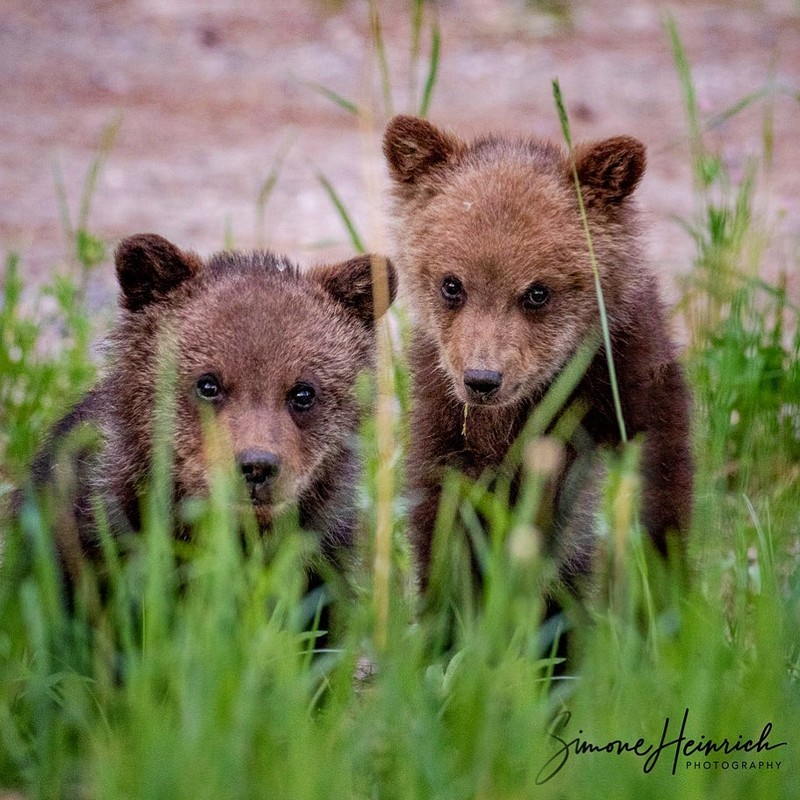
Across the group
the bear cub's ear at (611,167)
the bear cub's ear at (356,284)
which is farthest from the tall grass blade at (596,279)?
the bear cub's ear at (356,284)

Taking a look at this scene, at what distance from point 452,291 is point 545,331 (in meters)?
0.39

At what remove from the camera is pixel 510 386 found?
4.84 metres

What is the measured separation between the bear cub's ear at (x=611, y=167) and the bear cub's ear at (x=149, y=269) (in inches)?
57.0

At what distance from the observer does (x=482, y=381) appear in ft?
15.5

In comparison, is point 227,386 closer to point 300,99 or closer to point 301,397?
point 301,397

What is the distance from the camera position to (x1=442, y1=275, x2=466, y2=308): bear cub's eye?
5.12 metres

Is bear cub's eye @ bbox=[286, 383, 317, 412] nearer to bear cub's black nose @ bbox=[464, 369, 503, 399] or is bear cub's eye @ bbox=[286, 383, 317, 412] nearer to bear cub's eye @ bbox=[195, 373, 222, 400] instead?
bear cub's eye @ bbox=[195, 373, 222, 400]

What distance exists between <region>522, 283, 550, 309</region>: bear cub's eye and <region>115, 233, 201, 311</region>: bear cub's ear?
1158 millimetres

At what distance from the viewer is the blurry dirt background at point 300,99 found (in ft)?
30.2

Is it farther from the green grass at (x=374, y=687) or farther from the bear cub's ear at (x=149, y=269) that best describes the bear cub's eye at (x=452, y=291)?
the green grass at (x=374, y=687)

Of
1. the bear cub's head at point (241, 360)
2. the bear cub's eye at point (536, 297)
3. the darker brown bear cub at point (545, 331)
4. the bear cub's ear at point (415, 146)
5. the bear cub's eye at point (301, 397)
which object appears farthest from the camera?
the bear cub's ear at point (415, 146)

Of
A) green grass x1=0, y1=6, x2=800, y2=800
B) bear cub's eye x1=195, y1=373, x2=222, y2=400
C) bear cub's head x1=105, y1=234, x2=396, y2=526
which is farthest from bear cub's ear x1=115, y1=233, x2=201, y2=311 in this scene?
green grass x1=0, y1=6, x2=800, y2=800

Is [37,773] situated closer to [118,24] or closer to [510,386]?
[510,386]

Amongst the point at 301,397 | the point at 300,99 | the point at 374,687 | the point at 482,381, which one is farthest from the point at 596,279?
the point at 300,99
